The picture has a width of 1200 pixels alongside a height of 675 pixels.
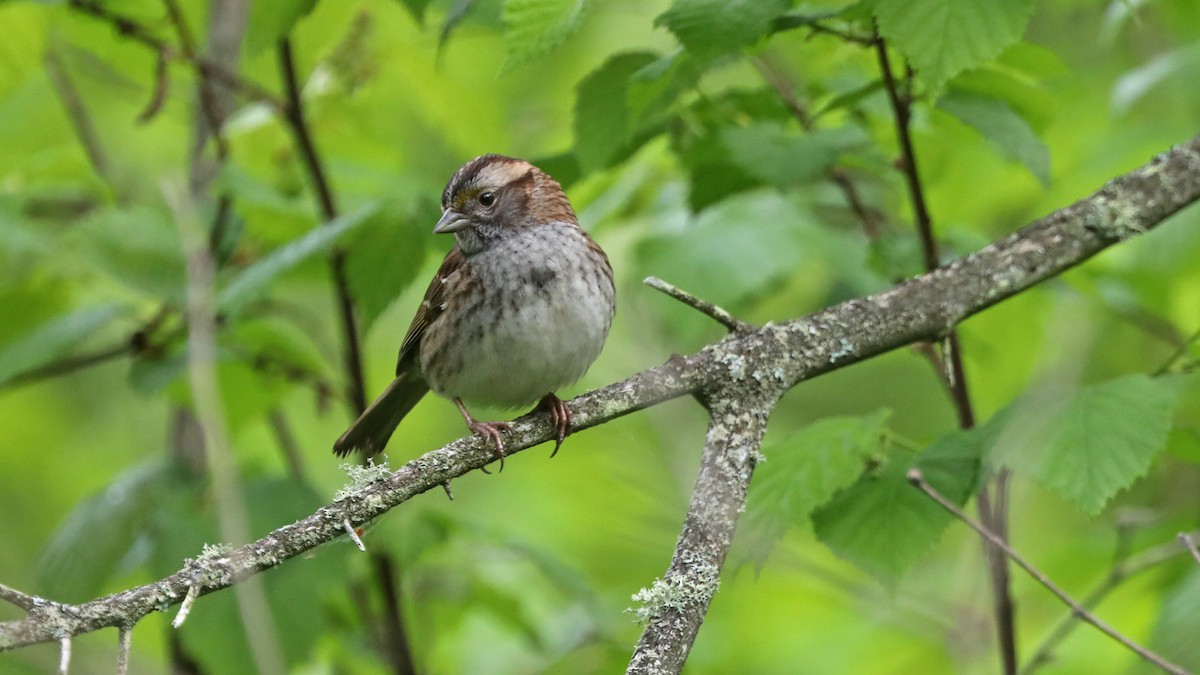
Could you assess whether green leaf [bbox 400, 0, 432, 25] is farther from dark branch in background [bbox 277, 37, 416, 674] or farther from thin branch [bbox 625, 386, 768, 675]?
thin branch [bbox 625, 386, 768, 675]

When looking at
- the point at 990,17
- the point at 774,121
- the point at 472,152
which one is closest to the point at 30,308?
the point at 472,152

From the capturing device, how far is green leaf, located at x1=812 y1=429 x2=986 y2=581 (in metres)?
3.07

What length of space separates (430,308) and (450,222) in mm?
390

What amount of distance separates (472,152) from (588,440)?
5.10 ft

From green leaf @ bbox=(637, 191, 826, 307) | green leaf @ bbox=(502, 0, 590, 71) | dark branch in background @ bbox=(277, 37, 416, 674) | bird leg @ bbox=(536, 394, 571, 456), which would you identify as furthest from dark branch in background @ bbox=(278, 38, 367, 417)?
green leaf @ bbox=(502, 0, 590, 71)

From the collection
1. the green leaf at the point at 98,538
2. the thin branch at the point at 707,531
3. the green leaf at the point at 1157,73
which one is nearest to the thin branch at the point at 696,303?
the thin branch at the point at 707,531

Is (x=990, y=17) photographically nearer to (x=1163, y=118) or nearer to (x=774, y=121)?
(x=774, y=121)

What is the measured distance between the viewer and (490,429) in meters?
3.07

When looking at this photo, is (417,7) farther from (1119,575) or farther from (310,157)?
(1119,575)

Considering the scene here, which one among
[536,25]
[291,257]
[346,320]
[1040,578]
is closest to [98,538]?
[346,320]

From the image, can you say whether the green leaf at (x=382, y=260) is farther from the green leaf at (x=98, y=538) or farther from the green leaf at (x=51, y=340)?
the green leaf at (x=98, y=538)

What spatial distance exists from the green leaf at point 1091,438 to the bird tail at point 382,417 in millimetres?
2329

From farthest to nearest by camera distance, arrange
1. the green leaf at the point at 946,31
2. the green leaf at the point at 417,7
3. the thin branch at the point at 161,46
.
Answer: the thin branch at the point at 161,46 < the green leaf at the point at 417,7 < the green leaf at the point at 946,31

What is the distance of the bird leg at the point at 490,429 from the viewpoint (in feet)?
9.28
